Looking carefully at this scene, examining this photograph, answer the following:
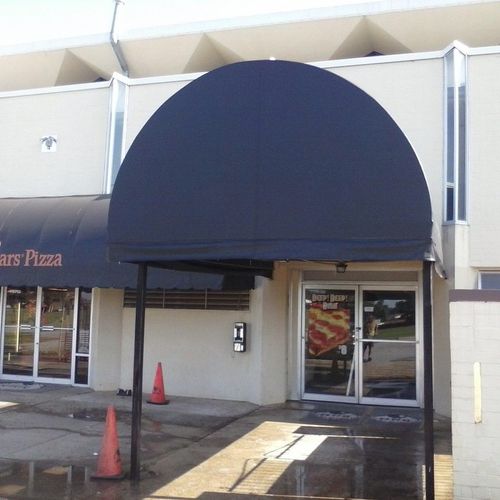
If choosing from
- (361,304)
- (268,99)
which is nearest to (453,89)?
(361,304)

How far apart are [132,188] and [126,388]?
6090mm

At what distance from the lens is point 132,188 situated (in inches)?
249

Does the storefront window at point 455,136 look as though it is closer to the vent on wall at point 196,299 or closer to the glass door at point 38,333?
the vent on wall at point 196,299

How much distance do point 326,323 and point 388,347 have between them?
117cm

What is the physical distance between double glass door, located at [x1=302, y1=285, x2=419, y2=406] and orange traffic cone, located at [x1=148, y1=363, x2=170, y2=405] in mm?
2524

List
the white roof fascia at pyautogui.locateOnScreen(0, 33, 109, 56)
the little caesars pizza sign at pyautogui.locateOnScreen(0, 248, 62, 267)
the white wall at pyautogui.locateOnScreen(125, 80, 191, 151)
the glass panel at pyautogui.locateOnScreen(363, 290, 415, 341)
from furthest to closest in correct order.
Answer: the white roof fascia at pyautogui.locateOnScreen(0, 33, 109, 56) → the white wall at pyautogui.locateOnScreen(125, 80, 191, 151) → the glass panel at pyautogui.locateOnScreen(363, 290, 415, 341) → the little caesars pizza sign at pyautogui.locateOnScreen(0, 248, 62, 267)

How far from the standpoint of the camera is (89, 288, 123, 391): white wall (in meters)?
11.5

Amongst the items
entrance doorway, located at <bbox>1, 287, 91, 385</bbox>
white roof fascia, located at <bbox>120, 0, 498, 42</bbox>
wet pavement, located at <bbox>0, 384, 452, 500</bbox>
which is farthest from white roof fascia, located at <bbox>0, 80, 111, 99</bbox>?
wet pavement, located at <bbox>0, 384, 452, 500</bbox>

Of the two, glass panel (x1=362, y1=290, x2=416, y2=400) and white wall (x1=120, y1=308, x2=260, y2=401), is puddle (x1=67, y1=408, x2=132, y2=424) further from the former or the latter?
glass panel (x1=362, y1=290, x2=416, y2=400)

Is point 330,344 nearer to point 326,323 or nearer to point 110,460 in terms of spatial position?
point 326,323

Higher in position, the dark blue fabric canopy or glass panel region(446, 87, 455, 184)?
glass panel region(446, 87, 455, 184)

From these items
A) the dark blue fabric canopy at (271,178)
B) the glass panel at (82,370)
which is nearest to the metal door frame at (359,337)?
the glass panel at (82,370)

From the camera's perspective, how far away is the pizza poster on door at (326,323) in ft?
36.7

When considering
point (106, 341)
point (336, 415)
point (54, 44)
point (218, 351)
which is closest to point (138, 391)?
→ point (336, 415)
